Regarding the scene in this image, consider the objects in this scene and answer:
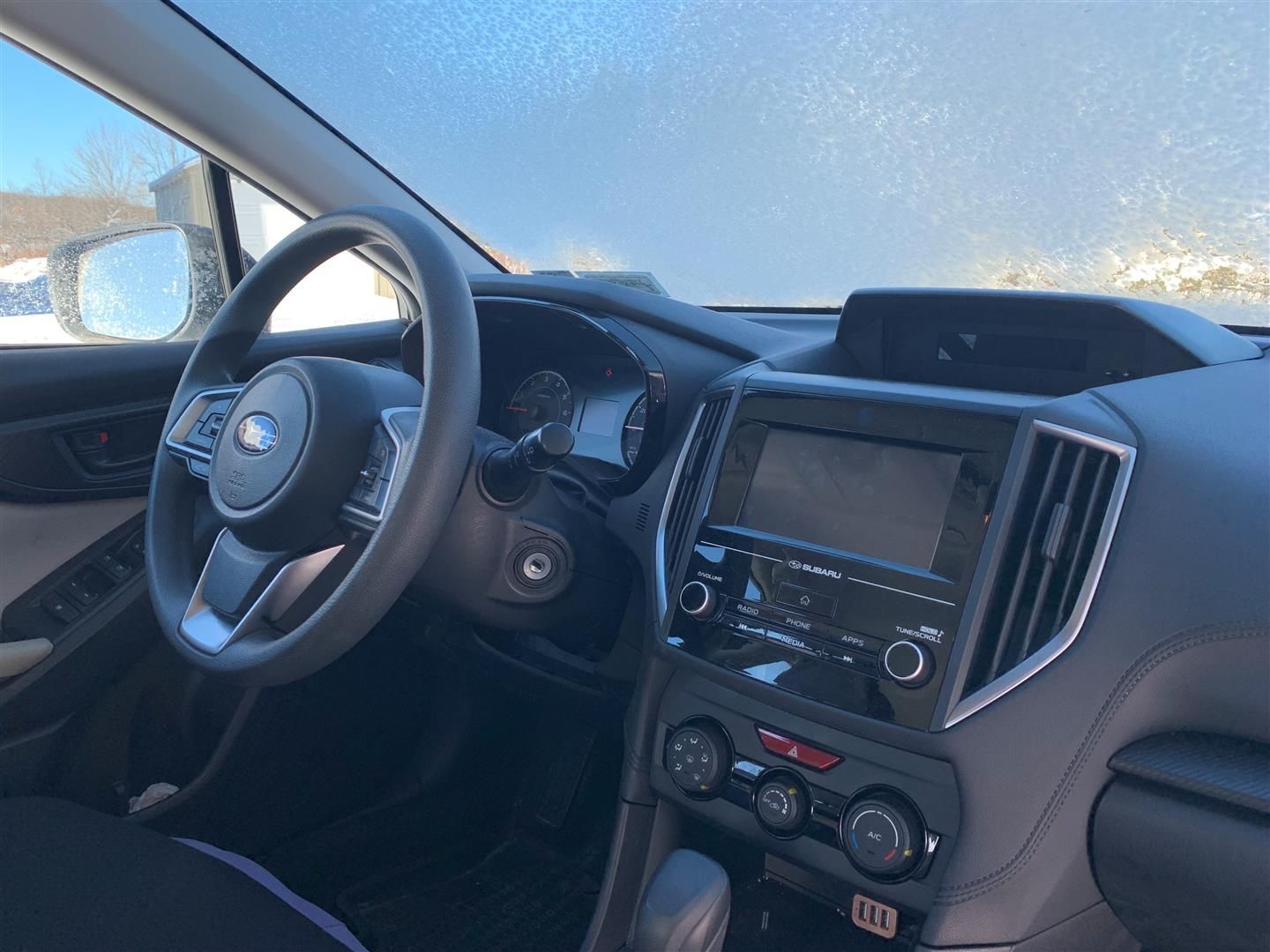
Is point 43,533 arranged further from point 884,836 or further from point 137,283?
point 884,836

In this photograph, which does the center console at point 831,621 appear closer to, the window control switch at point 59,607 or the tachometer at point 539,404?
the tachometer at point 539,404

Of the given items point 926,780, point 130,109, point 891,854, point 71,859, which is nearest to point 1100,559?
point 926,780

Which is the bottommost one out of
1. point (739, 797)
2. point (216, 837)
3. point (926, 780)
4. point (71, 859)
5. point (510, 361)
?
point (216, 837)

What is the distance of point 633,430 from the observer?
77.7 inches

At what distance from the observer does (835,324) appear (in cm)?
209

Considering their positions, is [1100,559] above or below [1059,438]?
below

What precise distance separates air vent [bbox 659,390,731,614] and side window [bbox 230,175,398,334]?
110cm

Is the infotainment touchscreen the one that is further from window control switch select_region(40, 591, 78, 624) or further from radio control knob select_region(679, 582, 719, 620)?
window control switch select_region(40, 591, 78, 624)

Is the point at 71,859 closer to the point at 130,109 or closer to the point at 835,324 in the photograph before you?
the point at 130,109

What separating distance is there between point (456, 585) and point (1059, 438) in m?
0.88

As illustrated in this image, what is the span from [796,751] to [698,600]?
0.84 feet

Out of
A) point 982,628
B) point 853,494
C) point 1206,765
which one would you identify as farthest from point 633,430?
point 1206,765

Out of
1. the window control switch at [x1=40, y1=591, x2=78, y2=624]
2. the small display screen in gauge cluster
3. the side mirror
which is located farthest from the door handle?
the small display screen in gauge cluster

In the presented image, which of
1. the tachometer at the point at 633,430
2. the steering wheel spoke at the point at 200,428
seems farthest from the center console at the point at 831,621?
the steering wheel spoke at the point at 200,428
